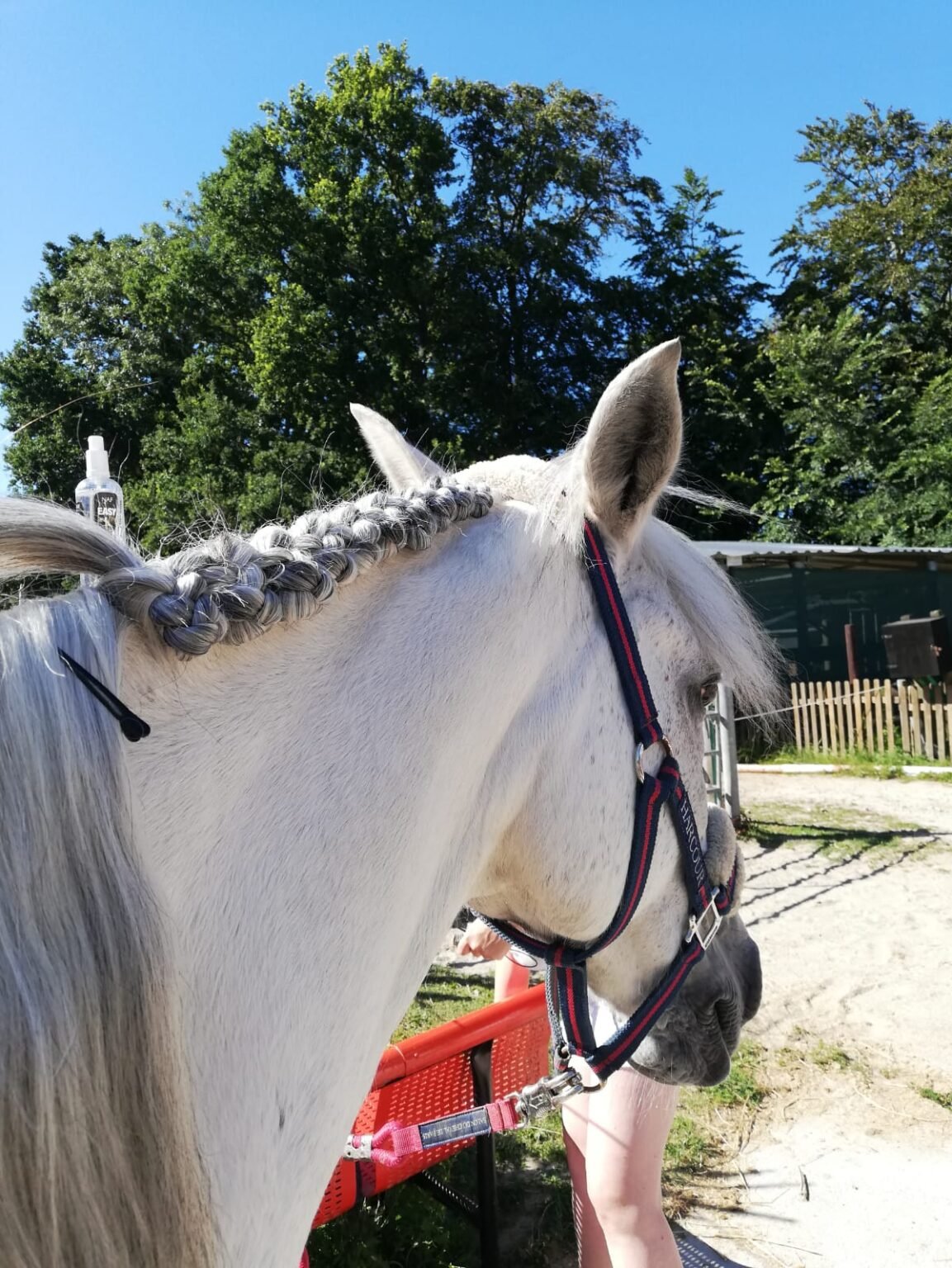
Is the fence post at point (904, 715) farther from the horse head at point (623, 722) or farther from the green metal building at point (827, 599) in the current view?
the horse head at point (623, 722)

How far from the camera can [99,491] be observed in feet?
9.74

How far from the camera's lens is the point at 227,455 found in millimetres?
19609

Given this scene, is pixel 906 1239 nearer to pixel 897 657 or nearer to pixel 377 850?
pixel 377 850

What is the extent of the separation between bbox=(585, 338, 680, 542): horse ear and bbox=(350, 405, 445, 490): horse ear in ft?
1.45

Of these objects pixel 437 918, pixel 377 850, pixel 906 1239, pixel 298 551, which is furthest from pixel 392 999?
pixel 906 1239

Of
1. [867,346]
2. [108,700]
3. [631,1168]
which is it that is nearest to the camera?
[108,700]

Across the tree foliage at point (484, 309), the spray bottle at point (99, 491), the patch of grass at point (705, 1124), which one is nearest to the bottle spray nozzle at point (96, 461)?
the spray bottle at point (99, 491)

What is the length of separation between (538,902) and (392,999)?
0.24 metres

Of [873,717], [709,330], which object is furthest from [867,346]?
[873,717]

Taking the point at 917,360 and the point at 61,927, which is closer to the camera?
the point at 61,927

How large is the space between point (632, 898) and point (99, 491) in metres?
2.63

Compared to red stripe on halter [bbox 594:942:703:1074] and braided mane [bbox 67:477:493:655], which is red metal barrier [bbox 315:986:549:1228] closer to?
red stripe on halter [bbox 594:942:703:1074]

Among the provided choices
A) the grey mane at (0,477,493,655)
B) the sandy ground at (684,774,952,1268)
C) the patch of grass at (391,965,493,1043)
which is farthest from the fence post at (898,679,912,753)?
the grey mane at (0,477,493,655)

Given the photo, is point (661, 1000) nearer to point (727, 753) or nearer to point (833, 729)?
point (727, 753)
